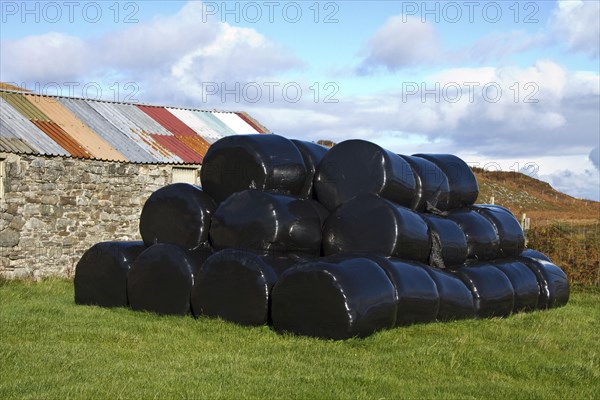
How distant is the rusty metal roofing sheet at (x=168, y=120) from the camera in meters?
23.2

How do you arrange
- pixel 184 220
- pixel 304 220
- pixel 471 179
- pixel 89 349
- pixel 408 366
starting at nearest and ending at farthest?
pixel 408 366, pixel 89 349, pixel 304 220, pixel 184 220, pixel 471 179

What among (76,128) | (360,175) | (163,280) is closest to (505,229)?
(360,175)

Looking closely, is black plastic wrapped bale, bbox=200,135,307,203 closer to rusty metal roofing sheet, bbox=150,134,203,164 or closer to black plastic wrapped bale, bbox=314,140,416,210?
black plastic wrapped bale, bbox=314,140,416,210

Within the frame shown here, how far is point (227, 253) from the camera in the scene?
10375 mm

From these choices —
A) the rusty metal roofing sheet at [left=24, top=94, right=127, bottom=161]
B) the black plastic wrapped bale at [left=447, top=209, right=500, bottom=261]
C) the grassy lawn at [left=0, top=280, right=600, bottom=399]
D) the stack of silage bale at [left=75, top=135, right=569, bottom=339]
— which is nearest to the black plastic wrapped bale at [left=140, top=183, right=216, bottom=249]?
the stack of silage bale at [left=75, top=135, right=569, bottom=339]

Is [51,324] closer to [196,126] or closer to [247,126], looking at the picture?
[196,126]

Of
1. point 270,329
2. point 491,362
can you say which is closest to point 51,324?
point 270,329

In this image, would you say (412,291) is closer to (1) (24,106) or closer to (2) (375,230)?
(2) (375,230)

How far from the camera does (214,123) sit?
25.1 meters

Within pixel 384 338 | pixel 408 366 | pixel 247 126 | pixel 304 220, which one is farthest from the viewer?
pixel 247 126

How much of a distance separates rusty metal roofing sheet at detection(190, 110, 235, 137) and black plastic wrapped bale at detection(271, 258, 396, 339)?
49.4ft

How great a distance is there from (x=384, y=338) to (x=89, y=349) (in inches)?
119

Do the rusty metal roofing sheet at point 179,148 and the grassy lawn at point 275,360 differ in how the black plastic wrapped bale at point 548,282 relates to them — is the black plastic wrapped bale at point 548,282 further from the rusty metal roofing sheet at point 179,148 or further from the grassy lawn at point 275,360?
the rusty metal roofing sheet at point 179,148

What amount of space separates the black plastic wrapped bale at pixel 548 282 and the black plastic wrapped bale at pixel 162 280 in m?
5.28
